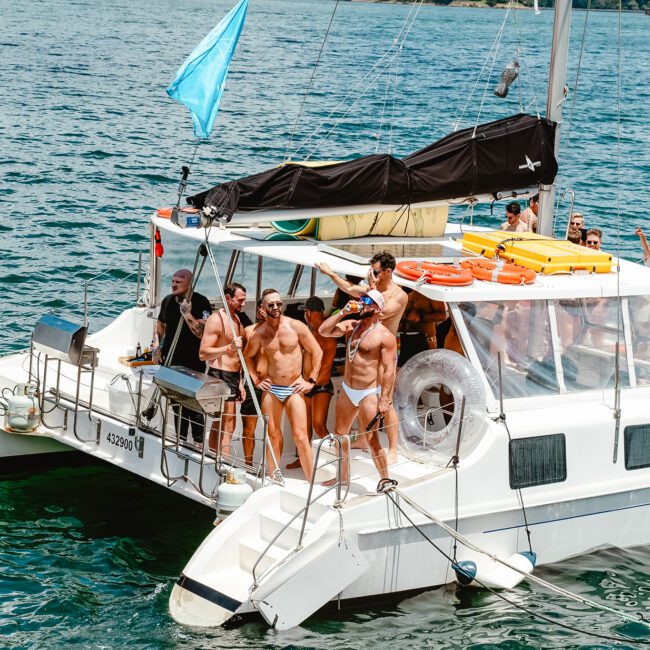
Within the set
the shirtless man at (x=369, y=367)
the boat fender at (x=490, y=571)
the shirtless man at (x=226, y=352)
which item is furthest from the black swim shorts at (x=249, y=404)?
the boat fender at (x=490, y=571)

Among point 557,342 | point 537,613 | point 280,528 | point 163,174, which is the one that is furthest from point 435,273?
point 163,174

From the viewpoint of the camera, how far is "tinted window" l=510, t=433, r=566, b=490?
9547mm

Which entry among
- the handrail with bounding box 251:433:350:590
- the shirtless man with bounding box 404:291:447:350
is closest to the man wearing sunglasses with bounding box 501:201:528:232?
the shirtless man with bounding box 404:291:447:350

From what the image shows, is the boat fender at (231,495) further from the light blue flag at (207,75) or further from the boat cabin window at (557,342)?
the light blue flag at (207,75)

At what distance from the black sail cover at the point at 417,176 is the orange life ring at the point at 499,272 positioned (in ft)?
3.55

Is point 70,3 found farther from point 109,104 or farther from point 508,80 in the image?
point 508,80

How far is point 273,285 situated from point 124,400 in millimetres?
2236

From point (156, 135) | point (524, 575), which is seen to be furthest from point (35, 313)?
point (156, 135)

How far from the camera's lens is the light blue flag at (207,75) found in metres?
10.1

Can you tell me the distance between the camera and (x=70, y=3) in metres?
71.6

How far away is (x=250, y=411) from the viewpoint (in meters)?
10.1

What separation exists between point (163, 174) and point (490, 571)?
1910cm

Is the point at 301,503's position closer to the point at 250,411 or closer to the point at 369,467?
the point at 369,467

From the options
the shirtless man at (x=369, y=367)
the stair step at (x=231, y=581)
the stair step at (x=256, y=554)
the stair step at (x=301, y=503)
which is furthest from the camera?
the shirtless man at (x=369, y=367)
